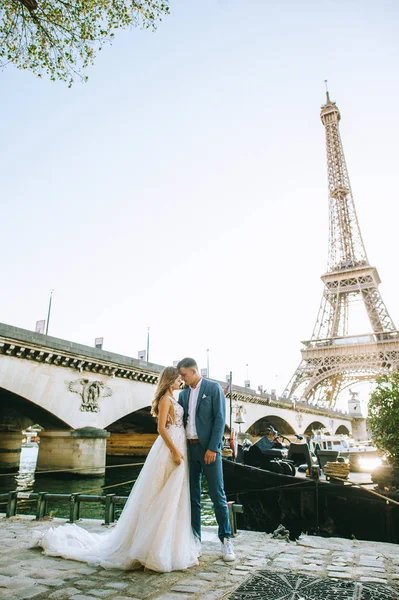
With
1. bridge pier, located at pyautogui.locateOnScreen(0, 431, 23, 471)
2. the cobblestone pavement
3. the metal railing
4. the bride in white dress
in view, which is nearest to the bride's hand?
the bride in white dress

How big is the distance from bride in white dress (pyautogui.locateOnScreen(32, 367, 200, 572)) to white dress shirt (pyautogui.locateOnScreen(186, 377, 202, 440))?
13cm

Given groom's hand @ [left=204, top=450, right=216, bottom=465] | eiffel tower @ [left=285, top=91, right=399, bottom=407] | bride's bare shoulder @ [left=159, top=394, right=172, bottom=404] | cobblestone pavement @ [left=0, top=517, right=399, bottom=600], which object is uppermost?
eiffel tower @ [left=285, top=91, right=399, bottom=407]

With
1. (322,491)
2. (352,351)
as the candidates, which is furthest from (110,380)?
(352,351)

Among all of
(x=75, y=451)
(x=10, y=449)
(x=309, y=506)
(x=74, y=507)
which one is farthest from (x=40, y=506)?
(x=10, y=449)

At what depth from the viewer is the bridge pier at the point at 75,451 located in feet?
Answer: 57.3

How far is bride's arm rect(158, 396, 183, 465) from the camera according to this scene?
4.24 meters

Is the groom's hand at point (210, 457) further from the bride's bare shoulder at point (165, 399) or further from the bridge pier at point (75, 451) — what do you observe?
the bridge pier at point (75, 451)

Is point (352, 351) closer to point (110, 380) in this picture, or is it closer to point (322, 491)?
point (110, 380)

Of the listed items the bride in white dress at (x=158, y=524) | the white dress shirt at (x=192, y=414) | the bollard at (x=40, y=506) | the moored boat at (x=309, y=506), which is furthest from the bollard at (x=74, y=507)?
the moored boat at (x=309, y=506)

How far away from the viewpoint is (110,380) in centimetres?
2044

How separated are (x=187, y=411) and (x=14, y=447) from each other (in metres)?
24.6

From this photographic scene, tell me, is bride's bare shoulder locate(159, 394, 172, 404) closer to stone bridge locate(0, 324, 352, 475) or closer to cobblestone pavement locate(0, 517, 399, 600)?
cobblestone pavement locate(0, 517, 399, 600)

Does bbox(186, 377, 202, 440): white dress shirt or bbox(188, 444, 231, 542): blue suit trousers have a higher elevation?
bbox(186, 377, 202, 440): white dress shirt

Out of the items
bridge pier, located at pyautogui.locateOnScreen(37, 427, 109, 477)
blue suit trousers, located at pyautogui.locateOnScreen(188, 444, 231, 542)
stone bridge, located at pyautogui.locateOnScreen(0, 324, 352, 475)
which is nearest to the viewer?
blue suit trousers, located at pyautogui.locateOnScreen(188, 444, 231, 542)
